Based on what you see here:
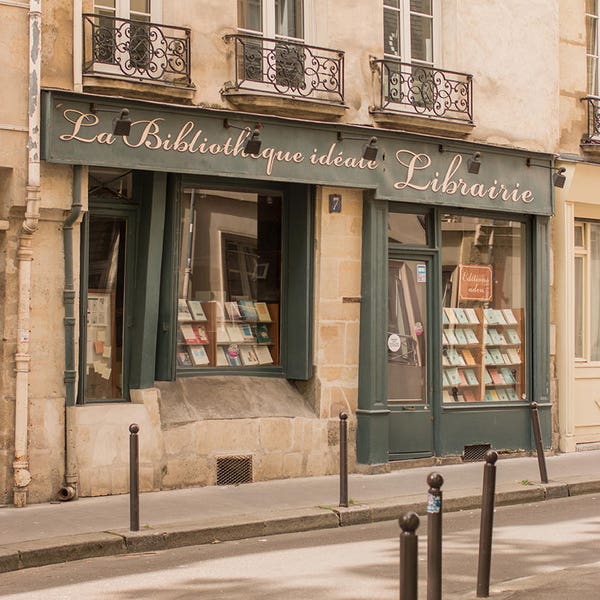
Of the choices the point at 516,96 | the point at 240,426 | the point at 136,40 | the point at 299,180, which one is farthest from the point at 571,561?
the point at 516,96

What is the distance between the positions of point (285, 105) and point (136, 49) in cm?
170

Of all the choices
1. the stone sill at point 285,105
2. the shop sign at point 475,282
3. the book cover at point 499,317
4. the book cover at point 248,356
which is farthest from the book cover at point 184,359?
the book cover at point 499,317

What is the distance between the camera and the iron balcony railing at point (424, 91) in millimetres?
13805

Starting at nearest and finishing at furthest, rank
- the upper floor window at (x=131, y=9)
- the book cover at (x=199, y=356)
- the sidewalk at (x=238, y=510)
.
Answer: the sidewalk at (x=238, y=510) < the upper floor window at (x=131, y=9) < the book cover at (x=199, y=356)

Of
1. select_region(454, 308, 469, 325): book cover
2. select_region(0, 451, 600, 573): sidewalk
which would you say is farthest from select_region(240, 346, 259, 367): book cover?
select_region(454, 308, 469, 325): book cover

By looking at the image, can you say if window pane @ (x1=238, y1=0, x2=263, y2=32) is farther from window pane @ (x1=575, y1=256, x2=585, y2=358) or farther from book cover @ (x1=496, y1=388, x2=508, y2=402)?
window pane @ (x1=575, y1=256, x2=585, y2=358)

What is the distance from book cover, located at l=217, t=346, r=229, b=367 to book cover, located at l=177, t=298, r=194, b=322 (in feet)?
1.60

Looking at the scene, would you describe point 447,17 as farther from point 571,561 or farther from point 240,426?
point 571,561

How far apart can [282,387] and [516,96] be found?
185 inches

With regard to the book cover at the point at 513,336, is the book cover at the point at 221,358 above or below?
below

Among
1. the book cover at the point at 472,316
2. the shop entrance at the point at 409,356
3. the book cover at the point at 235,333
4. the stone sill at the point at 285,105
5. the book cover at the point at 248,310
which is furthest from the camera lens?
the book cover at the point at 472,316

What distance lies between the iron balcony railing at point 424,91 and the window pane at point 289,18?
2.97 feet

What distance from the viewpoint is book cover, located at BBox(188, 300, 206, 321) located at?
13.1 metres

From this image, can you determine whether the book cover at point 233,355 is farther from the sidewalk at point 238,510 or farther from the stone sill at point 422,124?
the stone sill at point 422,124
